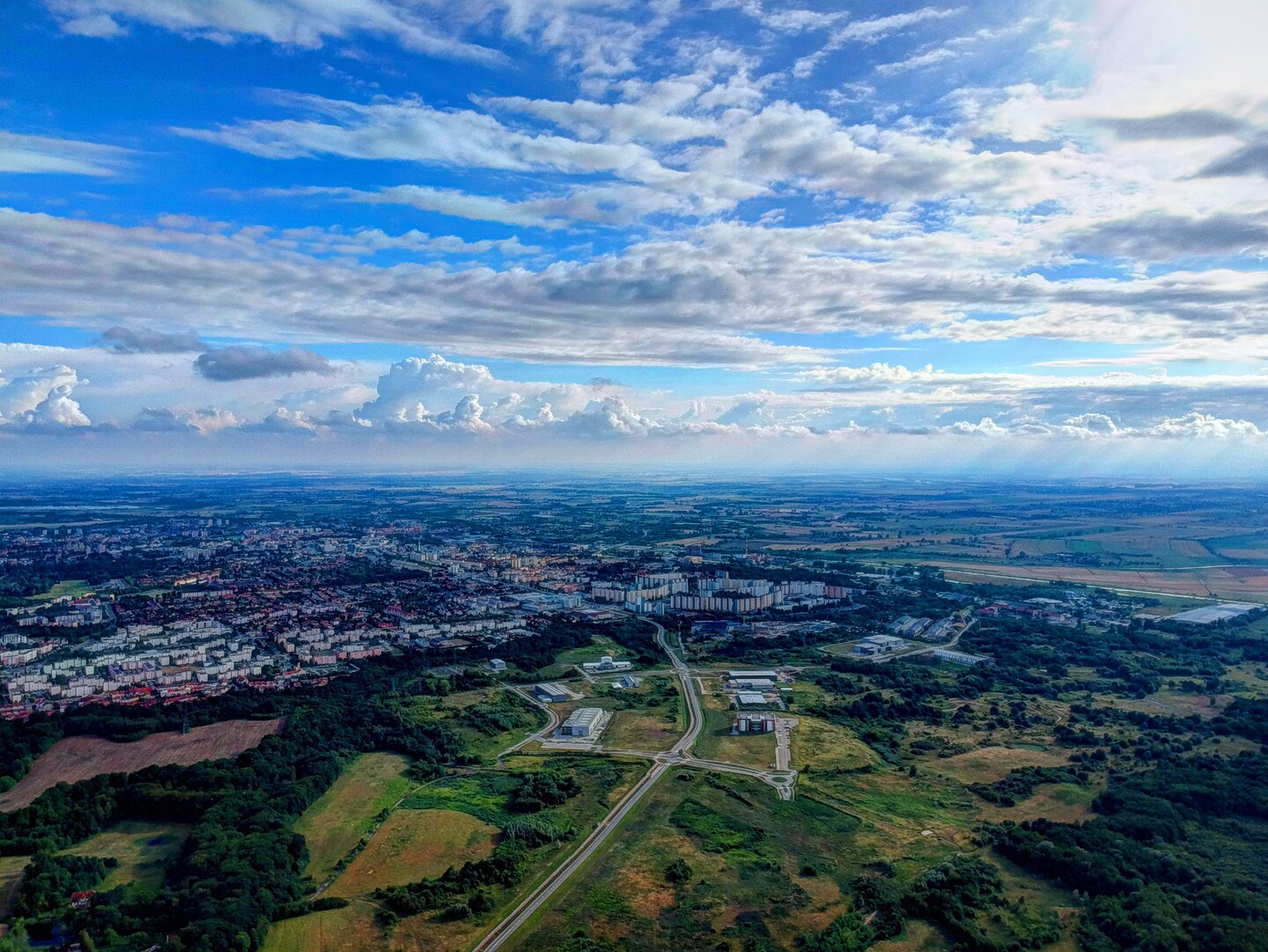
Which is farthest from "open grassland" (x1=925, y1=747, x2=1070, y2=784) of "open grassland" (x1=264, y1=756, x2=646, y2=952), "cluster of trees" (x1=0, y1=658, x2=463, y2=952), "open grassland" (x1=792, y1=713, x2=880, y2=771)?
"cluster of trees" (x1=0, y1=658, x2=463, y2=952)

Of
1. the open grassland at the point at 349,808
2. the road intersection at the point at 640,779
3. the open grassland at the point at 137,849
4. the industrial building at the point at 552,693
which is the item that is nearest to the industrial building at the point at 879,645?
the road intersection at the point at 640,779

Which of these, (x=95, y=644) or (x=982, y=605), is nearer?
(x=95, y=644)

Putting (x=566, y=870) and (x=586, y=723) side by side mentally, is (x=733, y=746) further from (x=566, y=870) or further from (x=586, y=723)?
(x=566, y=870)

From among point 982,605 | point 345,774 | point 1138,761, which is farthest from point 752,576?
point 345,774

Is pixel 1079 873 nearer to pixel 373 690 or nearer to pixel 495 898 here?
pixel 495 898

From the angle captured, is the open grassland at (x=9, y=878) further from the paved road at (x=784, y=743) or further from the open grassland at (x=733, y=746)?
the paved road at (x=784, y=743)

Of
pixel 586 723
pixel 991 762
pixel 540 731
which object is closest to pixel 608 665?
pixel 586 723
